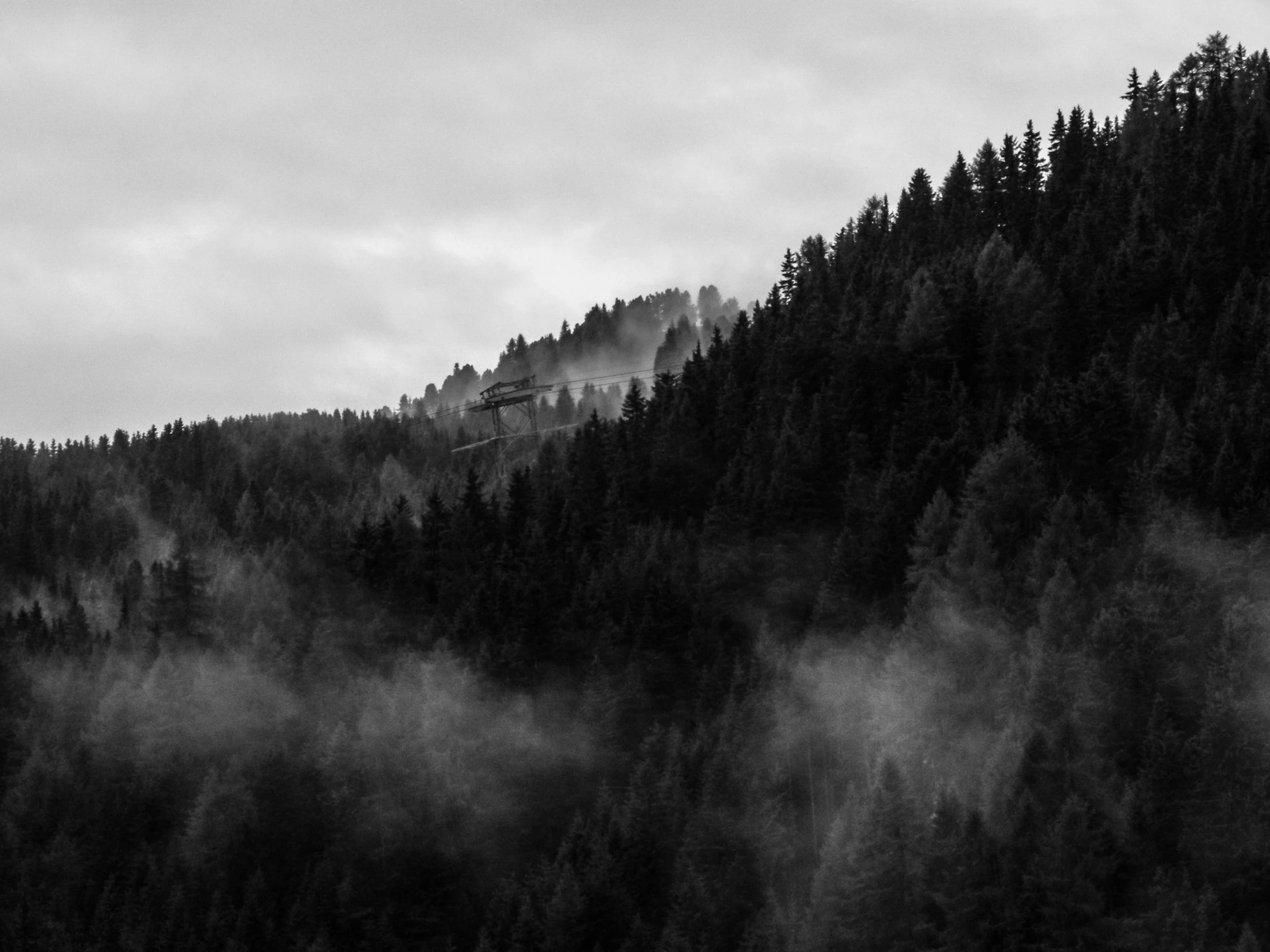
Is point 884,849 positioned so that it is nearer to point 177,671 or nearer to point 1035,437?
point 1035,437

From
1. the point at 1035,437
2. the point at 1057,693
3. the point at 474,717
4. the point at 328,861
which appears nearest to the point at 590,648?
the point at 474,717

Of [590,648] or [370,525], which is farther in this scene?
[370,525]

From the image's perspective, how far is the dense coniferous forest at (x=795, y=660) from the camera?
88.4m

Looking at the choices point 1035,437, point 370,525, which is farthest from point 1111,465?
point 370,525

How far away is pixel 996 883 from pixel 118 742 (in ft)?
255

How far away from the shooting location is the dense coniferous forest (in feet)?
290

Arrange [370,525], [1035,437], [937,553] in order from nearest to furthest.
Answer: [937,553], [1035,437], [370,525]

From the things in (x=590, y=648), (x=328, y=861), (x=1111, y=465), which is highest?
(x=1111, y=465)

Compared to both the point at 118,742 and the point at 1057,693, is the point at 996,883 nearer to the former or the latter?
the point at 1057,693

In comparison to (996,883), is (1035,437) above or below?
above

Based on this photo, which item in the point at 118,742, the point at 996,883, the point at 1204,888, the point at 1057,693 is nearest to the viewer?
the point at 1204,888

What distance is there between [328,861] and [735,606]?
3000 centimetres

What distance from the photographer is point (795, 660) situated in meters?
111

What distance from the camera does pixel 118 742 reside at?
463 feet
